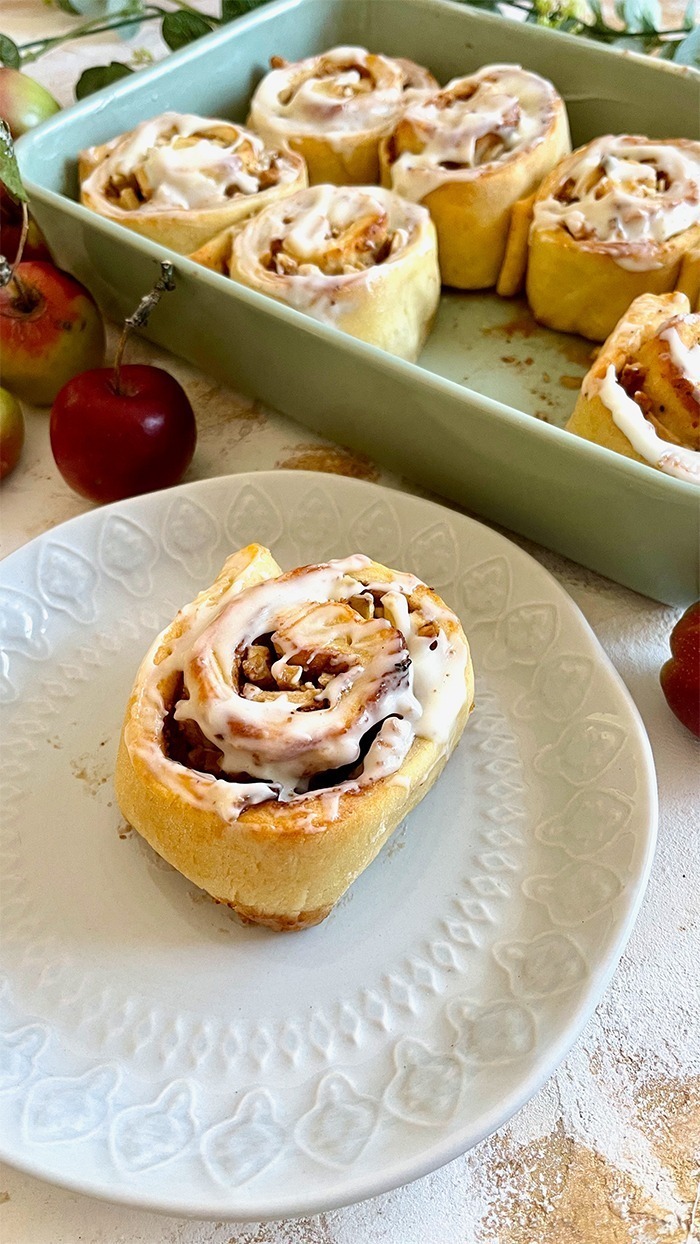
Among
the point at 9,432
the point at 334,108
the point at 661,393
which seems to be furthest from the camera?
the point at 334,108

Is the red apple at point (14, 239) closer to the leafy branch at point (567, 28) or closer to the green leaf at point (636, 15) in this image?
the leafy branch at point (567, 28)

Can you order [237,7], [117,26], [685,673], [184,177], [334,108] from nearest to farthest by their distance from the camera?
[685,673], [184,177], [334,108], [237,7], [117,26]

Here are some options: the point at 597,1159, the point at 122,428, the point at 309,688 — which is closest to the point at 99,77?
the point at 122,428

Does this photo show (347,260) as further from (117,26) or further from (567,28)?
(117,26)

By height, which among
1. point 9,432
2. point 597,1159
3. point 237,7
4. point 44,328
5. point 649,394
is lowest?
point 597,1159

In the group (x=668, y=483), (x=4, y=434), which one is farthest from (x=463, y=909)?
(x=4, y=434)

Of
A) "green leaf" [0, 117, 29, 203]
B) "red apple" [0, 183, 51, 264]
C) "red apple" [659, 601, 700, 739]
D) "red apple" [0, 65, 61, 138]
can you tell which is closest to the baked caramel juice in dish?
"red apple" [659, 601, 700, 739]

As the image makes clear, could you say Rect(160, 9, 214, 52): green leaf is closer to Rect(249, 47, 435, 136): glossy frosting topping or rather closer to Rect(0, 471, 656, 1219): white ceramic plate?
Rect(249, 47, 435, 136): glossy frosting topping
